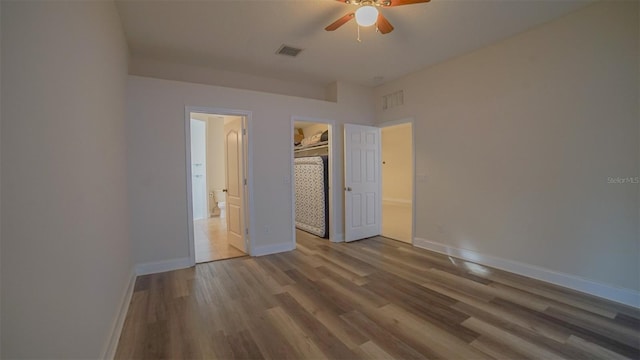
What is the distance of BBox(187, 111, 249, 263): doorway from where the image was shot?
13.4ft

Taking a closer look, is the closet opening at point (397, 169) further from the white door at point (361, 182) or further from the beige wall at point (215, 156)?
the beige wall at point (215, 156)

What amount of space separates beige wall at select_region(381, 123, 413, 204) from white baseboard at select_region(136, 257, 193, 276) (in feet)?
23.4

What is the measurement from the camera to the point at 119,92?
2.74m

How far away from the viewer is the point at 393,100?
15.8 feet

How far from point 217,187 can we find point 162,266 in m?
4.70

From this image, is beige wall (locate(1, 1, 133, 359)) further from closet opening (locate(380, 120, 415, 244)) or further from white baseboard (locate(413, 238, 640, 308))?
closet opening (locate(380, 120, 415, 244))

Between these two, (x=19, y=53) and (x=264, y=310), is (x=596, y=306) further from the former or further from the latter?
(x=19, y=53)

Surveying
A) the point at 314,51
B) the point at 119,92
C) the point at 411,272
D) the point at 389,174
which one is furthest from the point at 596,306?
the point at 389,174

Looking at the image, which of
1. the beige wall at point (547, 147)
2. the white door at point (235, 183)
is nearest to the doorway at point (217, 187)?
the white door at point (235, 183)

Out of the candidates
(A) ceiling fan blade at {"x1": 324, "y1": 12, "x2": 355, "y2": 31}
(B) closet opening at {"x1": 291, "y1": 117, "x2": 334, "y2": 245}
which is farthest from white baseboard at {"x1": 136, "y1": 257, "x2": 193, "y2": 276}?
(A) ceiling fan blade at {"x1": 324, "y1": 12, "x2": 355, "y2": 31}

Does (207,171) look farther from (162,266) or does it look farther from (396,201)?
(396,201)

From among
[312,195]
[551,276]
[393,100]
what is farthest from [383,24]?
[312,195]

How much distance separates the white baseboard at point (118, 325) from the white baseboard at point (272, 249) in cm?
158

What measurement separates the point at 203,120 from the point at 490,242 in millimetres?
7204
